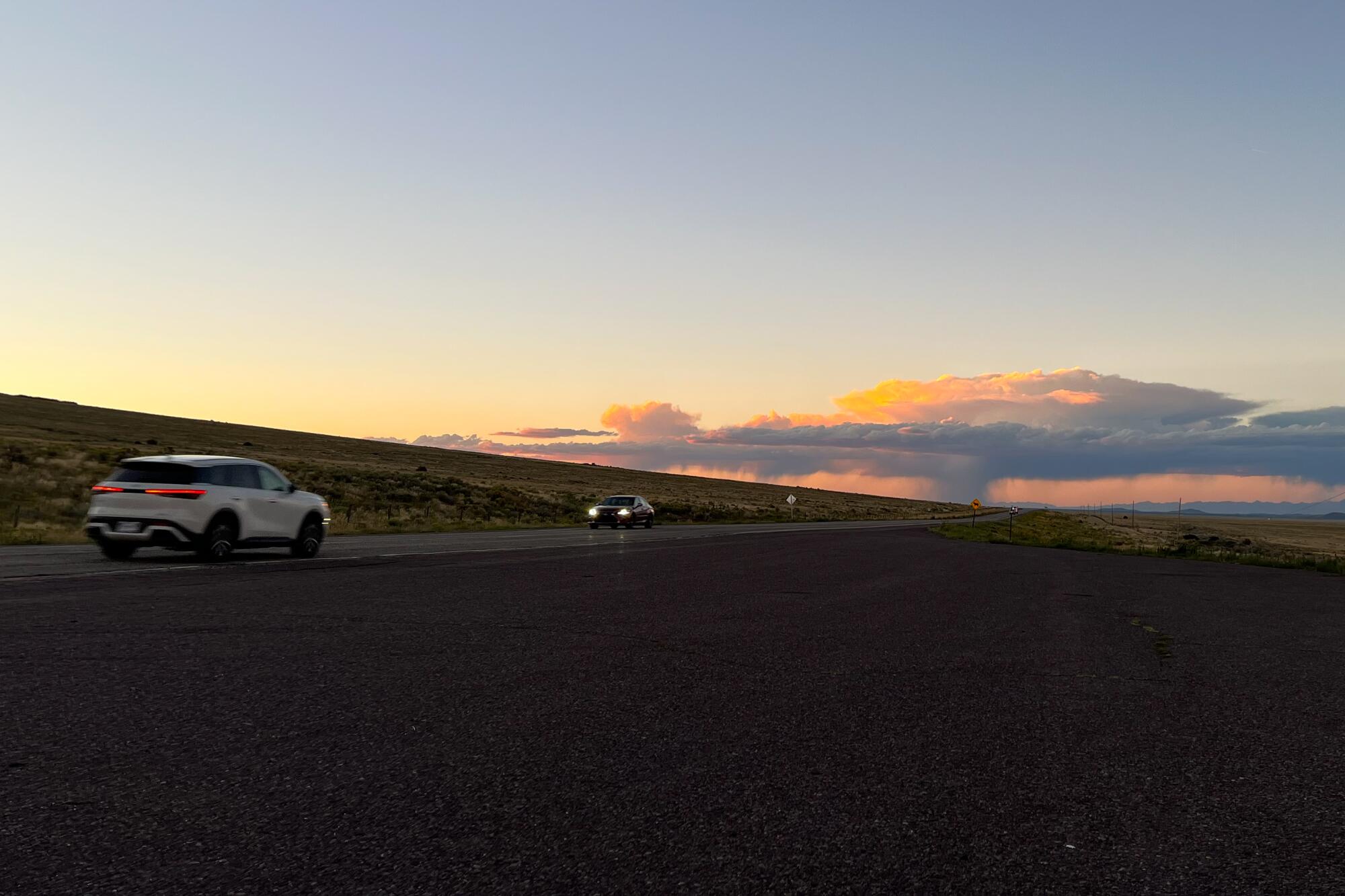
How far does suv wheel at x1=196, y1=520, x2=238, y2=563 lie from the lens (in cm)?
1611

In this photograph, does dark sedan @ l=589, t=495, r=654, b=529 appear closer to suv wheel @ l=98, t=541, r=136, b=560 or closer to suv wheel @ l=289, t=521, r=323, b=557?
suv wheel @ l=289, t=521, r=323, b=557

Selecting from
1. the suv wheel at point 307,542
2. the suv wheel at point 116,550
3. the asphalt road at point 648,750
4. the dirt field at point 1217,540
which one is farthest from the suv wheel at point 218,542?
the dirt field at point 1217,540

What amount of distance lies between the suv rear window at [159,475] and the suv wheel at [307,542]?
2566 millimetres

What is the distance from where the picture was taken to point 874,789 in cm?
444

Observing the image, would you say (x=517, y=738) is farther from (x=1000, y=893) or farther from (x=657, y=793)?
(x=1000, y=893)

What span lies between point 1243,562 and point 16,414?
328 ft

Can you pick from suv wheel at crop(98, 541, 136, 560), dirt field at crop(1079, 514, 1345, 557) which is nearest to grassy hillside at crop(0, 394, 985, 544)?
suv wheel at crop(98, 541, 136, 560)

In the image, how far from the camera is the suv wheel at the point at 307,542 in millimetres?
18266

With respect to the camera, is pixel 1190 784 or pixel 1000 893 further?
pixel 1190 784

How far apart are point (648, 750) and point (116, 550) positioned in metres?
14.2

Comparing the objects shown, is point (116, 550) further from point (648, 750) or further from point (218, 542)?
point (648, 750)

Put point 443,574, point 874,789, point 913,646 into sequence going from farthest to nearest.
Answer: point 443,574 < point 913,646 < point 874,789

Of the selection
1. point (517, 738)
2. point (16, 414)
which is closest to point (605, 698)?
point (517, 738)

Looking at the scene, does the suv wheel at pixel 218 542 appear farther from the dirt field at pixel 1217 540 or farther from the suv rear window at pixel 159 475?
the dirt field at pixel 1217 540
